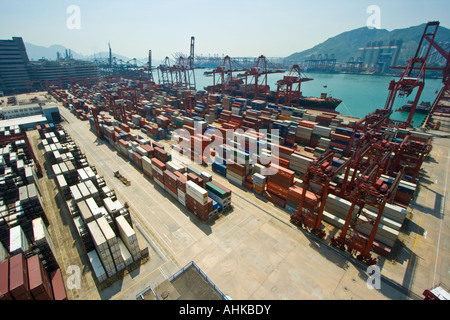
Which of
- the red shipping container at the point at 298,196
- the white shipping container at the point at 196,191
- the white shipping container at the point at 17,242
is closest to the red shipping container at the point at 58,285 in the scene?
the white shipping container at the point at 17,242

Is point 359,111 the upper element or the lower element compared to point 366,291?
upper

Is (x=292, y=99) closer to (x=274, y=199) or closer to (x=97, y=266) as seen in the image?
(x=274, y=199)

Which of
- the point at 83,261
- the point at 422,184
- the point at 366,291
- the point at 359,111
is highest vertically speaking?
the point at 359,111

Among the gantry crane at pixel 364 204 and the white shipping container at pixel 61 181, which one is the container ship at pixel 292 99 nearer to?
the gantry crane at pixel 364 204

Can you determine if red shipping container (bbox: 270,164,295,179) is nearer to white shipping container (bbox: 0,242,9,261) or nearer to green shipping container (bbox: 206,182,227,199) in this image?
green shipping container (bbox: 206,182,227,199)

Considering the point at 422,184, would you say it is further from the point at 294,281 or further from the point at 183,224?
the point at 183,224

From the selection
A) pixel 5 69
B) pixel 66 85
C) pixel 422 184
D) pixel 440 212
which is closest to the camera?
pixel 440 212
